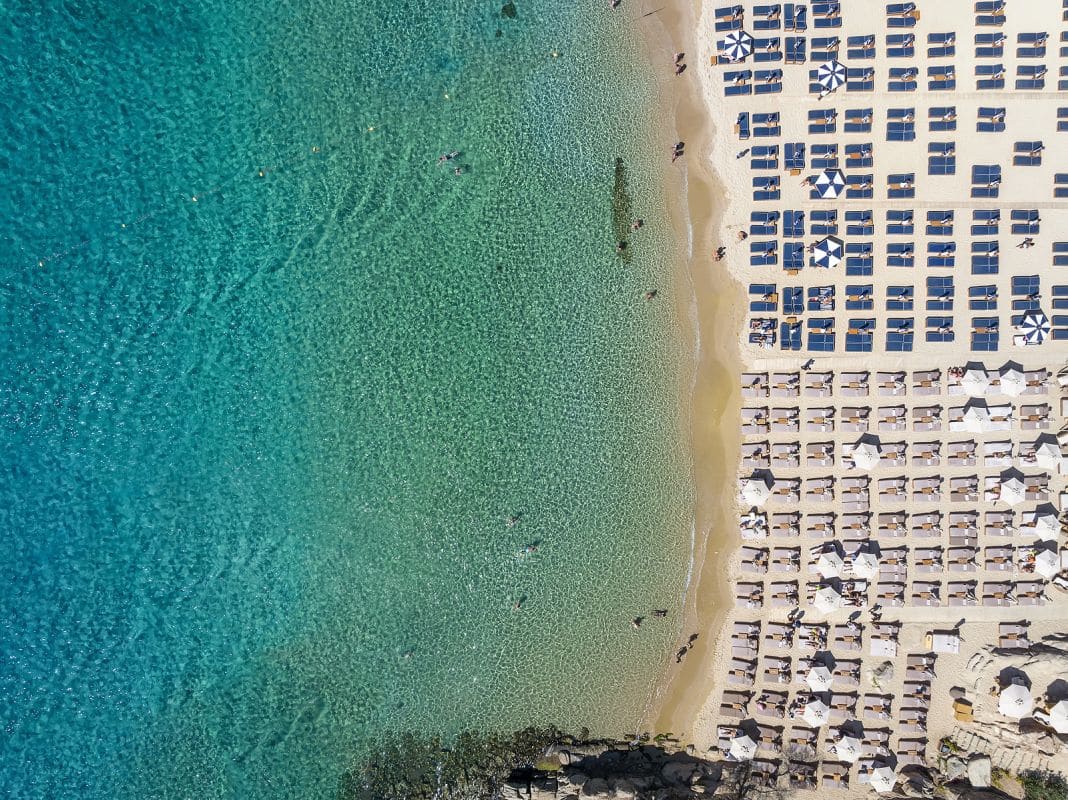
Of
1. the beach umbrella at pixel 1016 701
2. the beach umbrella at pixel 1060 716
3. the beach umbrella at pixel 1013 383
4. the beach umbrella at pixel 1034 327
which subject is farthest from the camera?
the beach umbrella at pixel 1034 327

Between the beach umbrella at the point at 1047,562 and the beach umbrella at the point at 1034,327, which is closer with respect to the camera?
the beach umbrella at the point at 1047,562

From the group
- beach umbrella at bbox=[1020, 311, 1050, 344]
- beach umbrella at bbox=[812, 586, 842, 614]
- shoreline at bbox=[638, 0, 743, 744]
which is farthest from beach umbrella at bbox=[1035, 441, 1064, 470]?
shoreline at bbox=[638, 0, 743, 744]

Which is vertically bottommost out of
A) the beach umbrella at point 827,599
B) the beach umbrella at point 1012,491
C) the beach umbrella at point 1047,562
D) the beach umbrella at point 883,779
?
the beach umbrella at point 883,779

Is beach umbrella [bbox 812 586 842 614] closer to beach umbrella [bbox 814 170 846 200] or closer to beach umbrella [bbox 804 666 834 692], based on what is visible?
beach umbrella [bbox 804 666 834 692]

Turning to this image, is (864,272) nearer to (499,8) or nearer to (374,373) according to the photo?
(499,8)

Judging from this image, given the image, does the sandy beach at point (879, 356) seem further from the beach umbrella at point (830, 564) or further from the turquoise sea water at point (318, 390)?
the turquoise sea water at point (318, 390)

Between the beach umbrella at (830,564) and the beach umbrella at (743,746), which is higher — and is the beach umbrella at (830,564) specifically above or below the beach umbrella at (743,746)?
above

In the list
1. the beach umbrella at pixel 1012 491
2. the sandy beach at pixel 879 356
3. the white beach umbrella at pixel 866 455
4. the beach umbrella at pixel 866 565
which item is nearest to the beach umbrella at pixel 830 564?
the sandy beach at pixel 879 356
